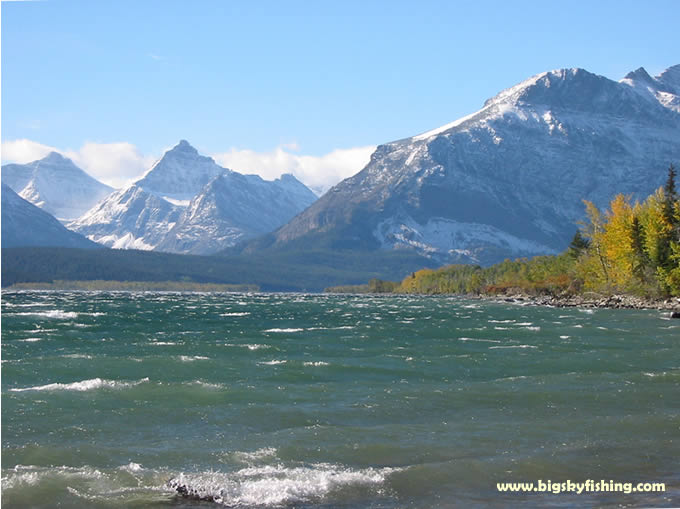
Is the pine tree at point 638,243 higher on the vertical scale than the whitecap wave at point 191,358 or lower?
higher

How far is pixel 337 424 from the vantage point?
1334 inches

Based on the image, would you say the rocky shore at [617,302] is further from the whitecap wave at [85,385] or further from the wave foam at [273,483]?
the wave foam at [273,483]

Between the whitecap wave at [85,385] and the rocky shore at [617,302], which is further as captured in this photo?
the rocky shore at [617,302]

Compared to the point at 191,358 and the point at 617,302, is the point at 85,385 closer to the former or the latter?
the point at 191,358

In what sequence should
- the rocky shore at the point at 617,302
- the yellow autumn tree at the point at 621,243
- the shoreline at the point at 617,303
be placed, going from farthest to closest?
the yellow autumn tree at the point at 621,243
the shoreline at the point at 617,303
the rocky shore at the point at 617,302

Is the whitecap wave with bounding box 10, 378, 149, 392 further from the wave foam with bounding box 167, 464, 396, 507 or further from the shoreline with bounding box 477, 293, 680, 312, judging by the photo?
the shoreline with bounding box 477, 293, 680, 312

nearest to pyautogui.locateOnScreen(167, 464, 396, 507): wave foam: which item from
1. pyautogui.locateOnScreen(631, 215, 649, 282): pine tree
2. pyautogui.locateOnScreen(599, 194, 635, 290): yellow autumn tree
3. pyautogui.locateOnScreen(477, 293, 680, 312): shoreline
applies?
pyautogui.locateOnScreen(477, 293, 680, 312): shoreline

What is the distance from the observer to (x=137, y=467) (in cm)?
2720

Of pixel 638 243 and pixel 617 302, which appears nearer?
pixel 638 243

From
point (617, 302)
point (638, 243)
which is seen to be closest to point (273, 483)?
point (638, 243)

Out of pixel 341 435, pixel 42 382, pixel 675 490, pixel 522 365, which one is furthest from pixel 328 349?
pixel 675 490

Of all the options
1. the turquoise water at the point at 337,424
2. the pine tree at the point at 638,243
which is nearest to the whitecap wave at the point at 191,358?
the turquoise water at the point at 337,424

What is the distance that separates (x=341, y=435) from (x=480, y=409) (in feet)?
25.9

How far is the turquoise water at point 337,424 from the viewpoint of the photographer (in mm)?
24859
